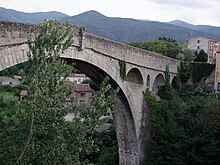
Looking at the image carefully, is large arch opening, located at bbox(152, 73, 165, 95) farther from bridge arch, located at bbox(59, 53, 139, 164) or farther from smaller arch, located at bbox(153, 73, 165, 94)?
bridge arch, located at bbox(59, 53, 139, 164)

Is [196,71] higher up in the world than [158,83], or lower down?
higher up

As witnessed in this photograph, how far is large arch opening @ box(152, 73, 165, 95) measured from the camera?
23777mm

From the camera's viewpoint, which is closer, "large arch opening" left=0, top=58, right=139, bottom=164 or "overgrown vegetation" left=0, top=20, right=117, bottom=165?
"overgrown vegetation" left=0, top=20, right=117, bottom=165

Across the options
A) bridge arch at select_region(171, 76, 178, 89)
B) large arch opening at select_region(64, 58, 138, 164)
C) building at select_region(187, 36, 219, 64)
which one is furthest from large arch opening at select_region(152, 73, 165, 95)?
building at select_region(187, 36, 219, 64)

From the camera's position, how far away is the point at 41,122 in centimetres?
727

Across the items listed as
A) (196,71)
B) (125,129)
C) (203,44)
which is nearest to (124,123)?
(125,129)

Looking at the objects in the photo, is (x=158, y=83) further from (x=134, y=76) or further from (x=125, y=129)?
(x=125, y=129)

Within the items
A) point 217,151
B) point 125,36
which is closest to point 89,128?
point 217,151

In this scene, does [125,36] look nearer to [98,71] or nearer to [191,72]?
[191,72]

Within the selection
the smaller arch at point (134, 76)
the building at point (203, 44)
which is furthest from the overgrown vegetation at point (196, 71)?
the building at point (203, 44)

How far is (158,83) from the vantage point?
24.5 metres

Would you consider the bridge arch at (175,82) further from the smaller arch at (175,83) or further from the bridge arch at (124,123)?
the bridge arch at (124,123)

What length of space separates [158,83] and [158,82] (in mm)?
142

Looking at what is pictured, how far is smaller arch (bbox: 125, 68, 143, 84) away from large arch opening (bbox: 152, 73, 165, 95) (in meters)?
2.81
